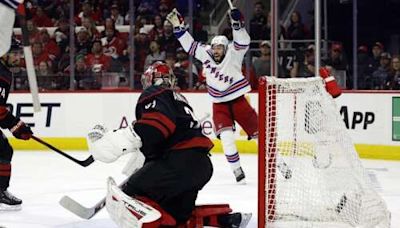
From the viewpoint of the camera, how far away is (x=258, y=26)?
859cm

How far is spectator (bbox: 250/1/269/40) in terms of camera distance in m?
8.55

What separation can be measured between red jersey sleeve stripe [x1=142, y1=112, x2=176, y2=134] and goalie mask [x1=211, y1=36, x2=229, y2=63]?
263 cm

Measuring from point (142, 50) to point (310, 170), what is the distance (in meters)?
5.25

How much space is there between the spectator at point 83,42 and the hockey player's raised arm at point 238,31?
Answer: 11.6 feet

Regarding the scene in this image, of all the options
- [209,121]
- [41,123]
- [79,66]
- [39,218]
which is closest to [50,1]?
[79,66]

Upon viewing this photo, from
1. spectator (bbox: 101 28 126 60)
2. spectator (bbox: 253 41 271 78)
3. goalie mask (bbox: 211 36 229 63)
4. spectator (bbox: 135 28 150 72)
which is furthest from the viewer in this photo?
spectator (bbox: 101 28 126 60)

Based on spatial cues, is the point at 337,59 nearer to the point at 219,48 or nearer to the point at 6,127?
the point at 219,48

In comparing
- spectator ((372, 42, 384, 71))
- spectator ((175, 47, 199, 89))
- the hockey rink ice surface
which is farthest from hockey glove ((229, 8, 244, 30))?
spectator ((175, 47, 199, 89))

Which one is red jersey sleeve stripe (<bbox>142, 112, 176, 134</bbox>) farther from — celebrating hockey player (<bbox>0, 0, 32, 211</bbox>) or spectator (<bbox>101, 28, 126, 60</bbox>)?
spectator (<bbox>101, 28, 126, 60</bbox>)

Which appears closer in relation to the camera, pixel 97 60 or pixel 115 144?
pixel 115 144

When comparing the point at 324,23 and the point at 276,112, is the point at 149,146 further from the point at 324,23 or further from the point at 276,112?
the point at 324,23

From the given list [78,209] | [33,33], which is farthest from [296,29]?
[78,209]

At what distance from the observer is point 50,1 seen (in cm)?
974

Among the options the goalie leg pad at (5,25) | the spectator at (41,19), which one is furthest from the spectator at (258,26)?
the goalie leg pad at (5,25)
